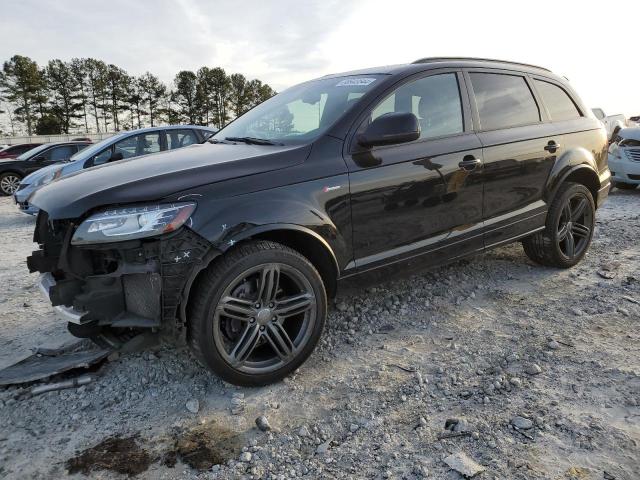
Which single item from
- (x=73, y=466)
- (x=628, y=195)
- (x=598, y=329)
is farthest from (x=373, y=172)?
(x=628, y=195)

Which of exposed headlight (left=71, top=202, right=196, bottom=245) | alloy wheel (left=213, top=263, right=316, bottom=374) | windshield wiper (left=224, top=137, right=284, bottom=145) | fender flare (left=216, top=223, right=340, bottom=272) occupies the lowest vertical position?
alloy wheel (left=213, top=263, right=316, bottom=374)

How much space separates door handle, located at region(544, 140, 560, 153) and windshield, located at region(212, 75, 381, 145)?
5.45ft

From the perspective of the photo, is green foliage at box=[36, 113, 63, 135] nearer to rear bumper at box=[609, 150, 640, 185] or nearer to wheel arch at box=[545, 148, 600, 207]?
rear bumper at box=[609, 150, 640, 185]

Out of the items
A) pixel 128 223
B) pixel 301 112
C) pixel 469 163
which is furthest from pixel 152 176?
pixel 469 163

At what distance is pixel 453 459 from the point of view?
6.76 feet

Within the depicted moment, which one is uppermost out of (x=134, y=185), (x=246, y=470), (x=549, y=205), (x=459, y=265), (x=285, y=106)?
(x=285, y=106)

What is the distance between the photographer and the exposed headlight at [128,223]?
230cm

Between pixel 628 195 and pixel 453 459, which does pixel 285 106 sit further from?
pixel 628 195

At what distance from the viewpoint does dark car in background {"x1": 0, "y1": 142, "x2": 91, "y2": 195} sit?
12500 millimetres

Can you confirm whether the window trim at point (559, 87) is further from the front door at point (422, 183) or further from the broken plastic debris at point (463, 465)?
the broken plastic debris at point (463, 465)

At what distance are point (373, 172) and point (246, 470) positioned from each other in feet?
5.84

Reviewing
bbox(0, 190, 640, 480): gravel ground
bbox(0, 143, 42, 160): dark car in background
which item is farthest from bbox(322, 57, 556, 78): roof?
bbox(0, 143, 42, 160): dark car in background

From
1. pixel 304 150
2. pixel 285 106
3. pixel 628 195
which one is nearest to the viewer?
pixel 304 150

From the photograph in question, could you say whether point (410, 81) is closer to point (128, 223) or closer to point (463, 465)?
point (128, 223)
